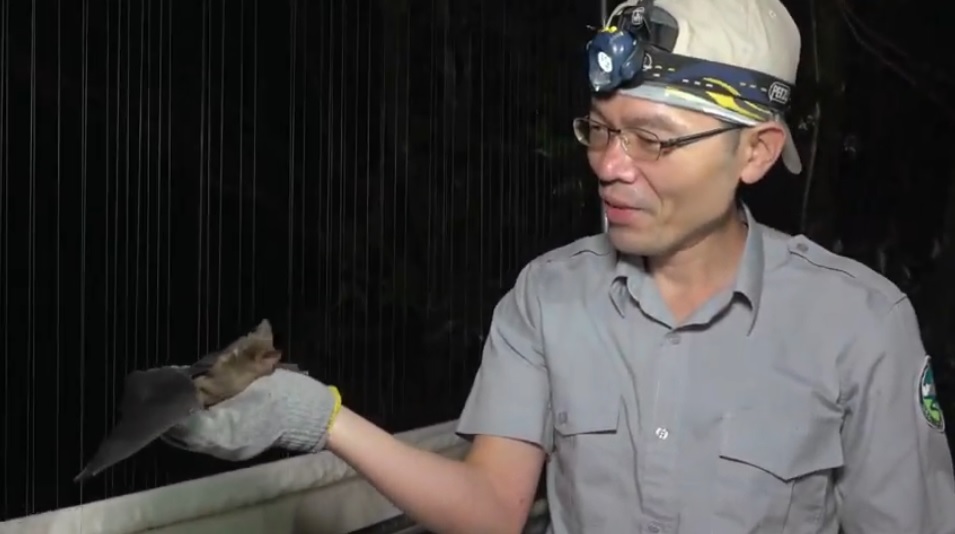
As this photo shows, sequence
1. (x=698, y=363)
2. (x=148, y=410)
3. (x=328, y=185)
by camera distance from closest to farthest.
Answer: (x=148, y=410) < (x=698, y=363) < (x=328, y=185)

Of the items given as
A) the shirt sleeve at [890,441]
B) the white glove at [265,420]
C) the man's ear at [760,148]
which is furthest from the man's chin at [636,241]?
the white glove at [265,420]

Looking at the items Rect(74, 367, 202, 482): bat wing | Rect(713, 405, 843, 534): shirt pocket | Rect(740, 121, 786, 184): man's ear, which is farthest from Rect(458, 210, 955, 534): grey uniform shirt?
Rect(74, 367, 202, 482): bat wing

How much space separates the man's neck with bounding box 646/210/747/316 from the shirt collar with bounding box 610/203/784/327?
0.01 meters

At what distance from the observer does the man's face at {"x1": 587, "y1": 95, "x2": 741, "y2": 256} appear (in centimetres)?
132

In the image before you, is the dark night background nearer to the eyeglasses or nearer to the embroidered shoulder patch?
the eyeglasses

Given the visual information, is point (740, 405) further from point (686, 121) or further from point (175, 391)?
point (175, 391)

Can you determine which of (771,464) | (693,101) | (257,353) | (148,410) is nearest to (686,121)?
(693,101)

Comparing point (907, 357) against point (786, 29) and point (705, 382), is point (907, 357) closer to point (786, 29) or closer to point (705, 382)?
point (705, 382)

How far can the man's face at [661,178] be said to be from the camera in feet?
4.33

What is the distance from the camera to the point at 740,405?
4.54 feet

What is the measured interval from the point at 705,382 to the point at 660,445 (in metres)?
0.09

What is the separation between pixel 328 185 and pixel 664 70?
1.78 ft

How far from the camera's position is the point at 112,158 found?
1344 millimetres

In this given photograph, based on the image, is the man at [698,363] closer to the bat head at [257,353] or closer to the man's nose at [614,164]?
the man's nose at [614,164]
